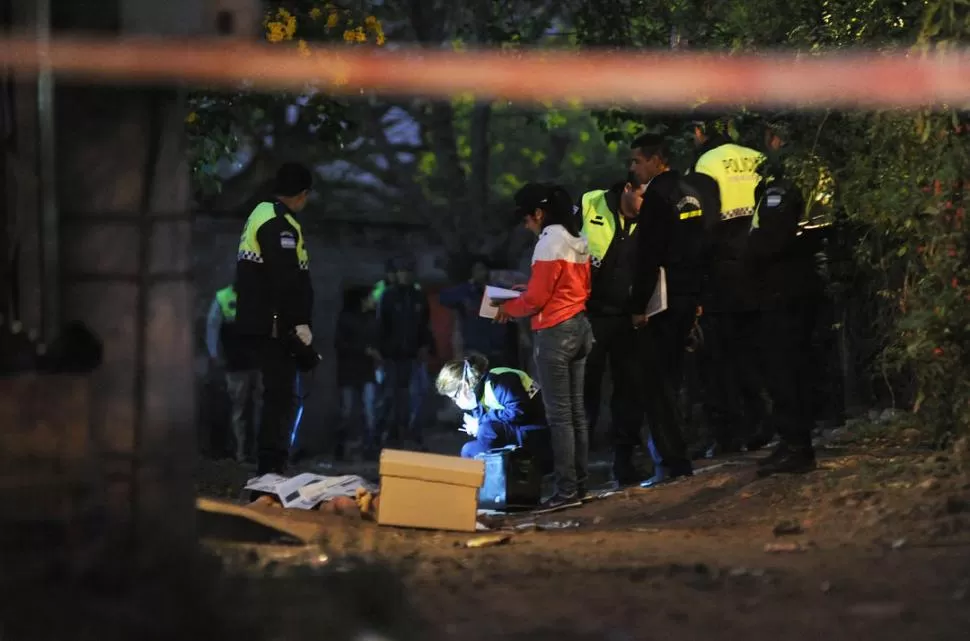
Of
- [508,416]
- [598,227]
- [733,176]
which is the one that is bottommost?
[508,416]

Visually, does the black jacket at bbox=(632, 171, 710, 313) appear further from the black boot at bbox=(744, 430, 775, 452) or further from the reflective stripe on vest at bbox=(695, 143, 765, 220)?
the black boot at bbox=(744, 430, 775, 452)

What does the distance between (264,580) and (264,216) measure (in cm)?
451

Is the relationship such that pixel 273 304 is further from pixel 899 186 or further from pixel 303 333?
pixel 899 186

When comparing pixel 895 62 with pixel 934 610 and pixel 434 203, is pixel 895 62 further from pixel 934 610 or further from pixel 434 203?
pixel 434 203

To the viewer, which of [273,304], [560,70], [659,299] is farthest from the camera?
[560,70]

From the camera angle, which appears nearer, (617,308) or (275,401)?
(275,401)

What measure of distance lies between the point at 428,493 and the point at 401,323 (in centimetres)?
1017

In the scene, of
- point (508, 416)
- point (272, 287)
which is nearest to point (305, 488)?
point (272, 287)

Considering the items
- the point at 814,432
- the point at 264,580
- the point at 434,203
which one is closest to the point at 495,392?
the point at 814,432

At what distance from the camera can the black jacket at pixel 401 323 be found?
57.6 ft

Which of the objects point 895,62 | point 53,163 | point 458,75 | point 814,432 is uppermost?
point 458,75

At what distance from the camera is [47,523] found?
4781mm

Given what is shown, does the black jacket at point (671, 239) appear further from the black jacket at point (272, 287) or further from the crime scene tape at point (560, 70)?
the black jacket at point (272, 287)

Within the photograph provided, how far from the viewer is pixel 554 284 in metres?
9.09
